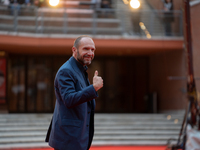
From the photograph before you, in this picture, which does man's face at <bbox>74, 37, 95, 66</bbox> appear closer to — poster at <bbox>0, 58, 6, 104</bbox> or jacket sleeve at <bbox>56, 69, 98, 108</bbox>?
jacket sleeve at <bbox>56, 69, 98, 108</bbox>

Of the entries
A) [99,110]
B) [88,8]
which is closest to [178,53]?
[88,8]

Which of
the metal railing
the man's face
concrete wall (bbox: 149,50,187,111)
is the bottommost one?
concrete wall (bbox: 149,50,187,111)

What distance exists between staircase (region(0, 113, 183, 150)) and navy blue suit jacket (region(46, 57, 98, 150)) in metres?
6.68

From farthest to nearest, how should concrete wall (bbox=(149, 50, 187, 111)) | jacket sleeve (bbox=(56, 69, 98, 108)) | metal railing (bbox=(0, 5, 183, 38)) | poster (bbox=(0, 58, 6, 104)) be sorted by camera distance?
poster (bbox=(0, 58, 6, 104)), concrete wall (bbox=(149, 50, 187, 111)), metal railing (bbox=(0, 5, 183, 38)), jacket sleeve (bbox=(56, 69, 98, 108))

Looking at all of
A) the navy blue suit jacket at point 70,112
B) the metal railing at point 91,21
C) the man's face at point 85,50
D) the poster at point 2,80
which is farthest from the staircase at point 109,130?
the man's face at point 85,50

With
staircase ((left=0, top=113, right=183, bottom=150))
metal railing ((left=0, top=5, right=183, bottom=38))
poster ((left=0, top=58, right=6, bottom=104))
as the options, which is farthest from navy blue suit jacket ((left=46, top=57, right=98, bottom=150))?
poster ((left=0, top=58, right=6, bottom=104))

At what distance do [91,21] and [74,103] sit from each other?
35.0 feet

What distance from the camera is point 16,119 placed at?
10.7m

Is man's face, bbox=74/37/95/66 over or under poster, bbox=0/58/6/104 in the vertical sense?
over

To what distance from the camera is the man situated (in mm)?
2352

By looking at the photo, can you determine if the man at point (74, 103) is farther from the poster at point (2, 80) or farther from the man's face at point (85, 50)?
the poster at point (2, 80)

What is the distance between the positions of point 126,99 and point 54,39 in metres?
6.42

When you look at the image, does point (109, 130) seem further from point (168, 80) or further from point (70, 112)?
point (70, 112)

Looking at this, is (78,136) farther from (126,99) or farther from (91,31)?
(126,99)
